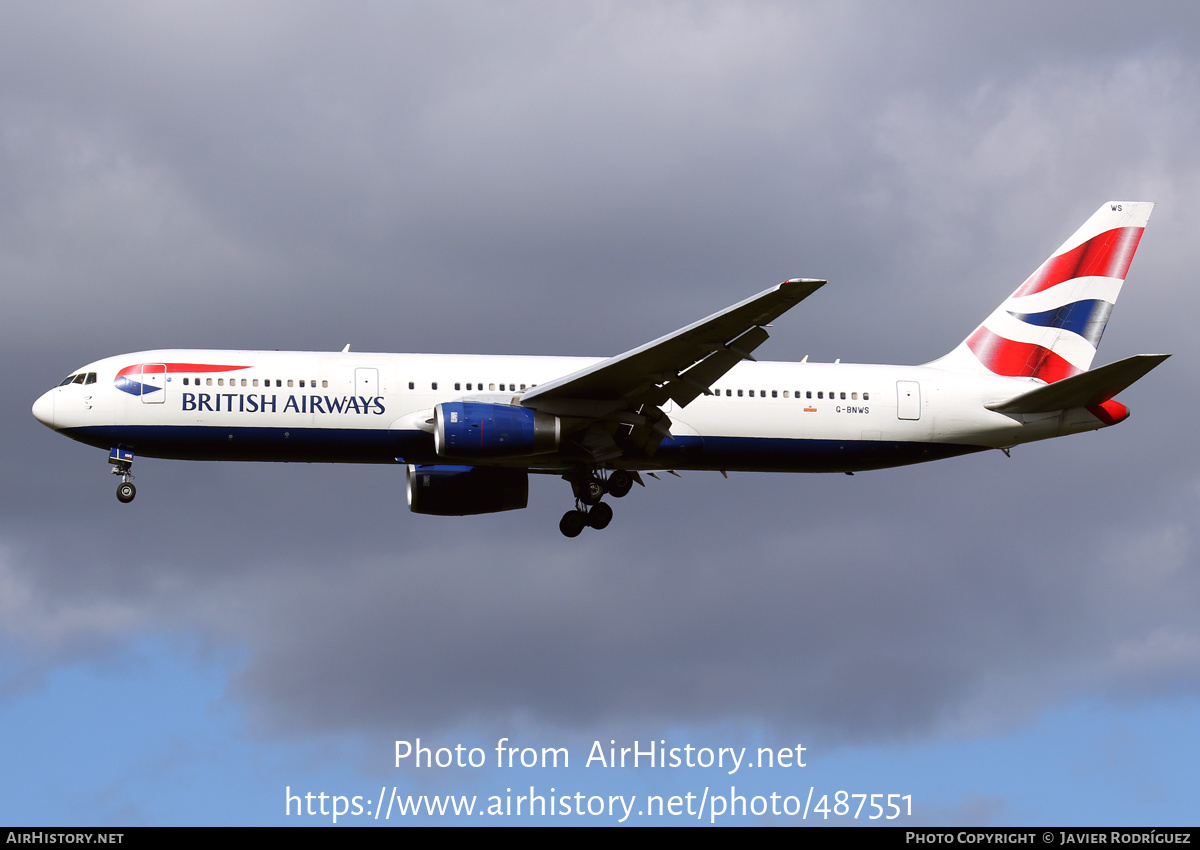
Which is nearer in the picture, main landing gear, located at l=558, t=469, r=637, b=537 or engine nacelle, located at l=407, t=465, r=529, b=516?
main landing gear, located at l=558, t=469, r=637, b=537

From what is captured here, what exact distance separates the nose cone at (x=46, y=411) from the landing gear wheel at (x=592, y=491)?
14898 mm

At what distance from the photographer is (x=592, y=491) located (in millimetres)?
45625

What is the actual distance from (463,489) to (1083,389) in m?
18.3

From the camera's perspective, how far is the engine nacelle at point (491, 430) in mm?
41000

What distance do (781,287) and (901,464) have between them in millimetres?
12503

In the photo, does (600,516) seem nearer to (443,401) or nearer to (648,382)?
(648,382)

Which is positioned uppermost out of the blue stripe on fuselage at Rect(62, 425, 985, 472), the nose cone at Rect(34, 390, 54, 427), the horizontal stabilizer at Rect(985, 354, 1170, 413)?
the horizontal stabilizer at Rect(985, 354, 1170, 413)

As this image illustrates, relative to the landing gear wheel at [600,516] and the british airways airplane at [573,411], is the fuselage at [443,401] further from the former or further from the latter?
the landing gear wheel at [600,516]

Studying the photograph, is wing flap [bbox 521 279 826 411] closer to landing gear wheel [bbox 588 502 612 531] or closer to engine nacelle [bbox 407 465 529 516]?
landing gear wheel [bbox 588 502 612 531]

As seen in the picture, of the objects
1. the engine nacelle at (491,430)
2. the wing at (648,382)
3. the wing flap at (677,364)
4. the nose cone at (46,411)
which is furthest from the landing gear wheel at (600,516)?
the nose cone at (46,411)

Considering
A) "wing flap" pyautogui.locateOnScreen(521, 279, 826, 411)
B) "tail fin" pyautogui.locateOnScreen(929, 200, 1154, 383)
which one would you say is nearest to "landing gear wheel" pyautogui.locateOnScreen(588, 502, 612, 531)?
"wing flap" pyautogui.locateOnScreen(521, 279, 826, 411)

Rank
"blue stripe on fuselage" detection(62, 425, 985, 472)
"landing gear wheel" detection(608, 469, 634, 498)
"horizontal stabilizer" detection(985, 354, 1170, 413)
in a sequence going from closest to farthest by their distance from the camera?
"horizontal stabilizer" detection(985, 354, 1170, 413) → "blue stripe on fuselage" detection(62, 425, 985, 472) → "landing gear wheel" detection(608, 469, 634, 498)

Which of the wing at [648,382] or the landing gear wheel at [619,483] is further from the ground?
the wing at [648,382]

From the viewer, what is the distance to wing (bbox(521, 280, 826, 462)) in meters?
39.2
